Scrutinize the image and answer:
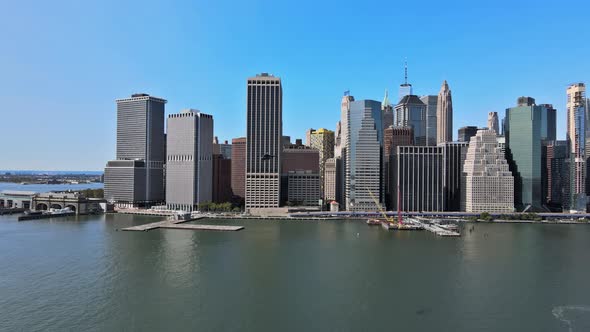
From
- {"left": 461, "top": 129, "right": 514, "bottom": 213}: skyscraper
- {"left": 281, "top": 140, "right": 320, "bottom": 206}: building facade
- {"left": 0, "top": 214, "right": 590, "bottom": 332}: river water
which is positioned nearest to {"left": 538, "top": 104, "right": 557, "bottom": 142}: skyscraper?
{"left": 461, "top": 129, "right": 514, "bottom": 213}: skyscraper

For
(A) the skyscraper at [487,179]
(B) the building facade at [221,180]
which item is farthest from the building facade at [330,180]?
(A) the skyscraper at [487,179]

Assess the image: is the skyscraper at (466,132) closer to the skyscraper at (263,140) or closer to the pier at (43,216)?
the skyscraper at (263,140)

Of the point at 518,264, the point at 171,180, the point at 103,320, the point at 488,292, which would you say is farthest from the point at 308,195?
the point at 103,320

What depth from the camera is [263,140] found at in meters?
109

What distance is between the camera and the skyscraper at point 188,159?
108 metres

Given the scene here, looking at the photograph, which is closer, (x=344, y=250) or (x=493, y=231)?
(x=344, y=250)

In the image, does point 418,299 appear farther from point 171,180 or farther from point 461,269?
point 171,180

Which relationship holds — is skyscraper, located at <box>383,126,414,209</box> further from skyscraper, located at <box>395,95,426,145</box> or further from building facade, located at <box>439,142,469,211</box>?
skyscraper, located at <box>395,95,426,145</box>

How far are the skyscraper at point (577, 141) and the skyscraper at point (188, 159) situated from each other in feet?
298

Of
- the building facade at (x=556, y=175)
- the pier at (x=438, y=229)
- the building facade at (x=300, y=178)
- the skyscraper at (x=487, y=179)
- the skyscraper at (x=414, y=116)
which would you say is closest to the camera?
the pier at (x=438, y=229)

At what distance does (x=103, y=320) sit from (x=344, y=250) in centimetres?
3162

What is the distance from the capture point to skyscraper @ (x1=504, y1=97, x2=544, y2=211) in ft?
355

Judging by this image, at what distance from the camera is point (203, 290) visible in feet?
111

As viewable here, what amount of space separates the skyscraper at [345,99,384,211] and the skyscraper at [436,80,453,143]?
5291 centimetres
